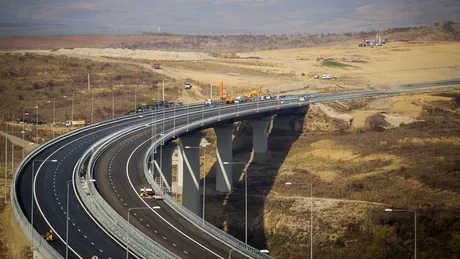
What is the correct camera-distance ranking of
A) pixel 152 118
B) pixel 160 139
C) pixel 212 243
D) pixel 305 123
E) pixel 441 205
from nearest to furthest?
pixel 212 243, pixel 441 205, pixel 160 139, pixel 152 118, pixel 305 123

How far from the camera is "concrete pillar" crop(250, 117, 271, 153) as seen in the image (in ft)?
403

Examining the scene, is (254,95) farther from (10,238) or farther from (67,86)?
(10,238)

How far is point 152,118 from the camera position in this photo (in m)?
120

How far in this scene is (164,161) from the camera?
95.4 metres

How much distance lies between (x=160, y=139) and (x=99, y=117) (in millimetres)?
42843

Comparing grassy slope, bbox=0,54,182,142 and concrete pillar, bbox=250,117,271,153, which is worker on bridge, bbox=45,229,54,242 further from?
grassy slope, bbox=0,54,182,142

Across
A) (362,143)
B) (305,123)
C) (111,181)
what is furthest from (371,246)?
(305,123)

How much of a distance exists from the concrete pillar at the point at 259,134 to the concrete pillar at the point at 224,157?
10672 millimetres

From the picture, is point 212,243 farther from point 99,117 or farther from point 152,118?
point 99,117

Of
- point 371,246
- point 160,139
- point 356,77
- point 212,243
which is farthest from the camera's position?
point 356,77

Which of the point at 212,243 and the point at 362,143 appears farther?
the point at 362,143

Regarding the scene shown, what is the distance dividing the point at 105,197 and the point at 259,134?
1946 inches

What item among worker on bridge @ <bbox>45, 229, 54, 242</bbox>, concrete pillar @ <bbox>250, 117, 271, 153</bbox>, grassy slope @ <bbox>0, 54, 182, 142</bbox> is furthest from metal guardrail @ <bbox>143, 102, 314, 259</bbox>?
grassy slope @ <bbox>0, 54, 182, 142</bbox>

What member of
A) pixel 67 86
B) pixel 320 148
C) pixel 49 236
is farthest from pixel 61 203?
pixel 67 86
